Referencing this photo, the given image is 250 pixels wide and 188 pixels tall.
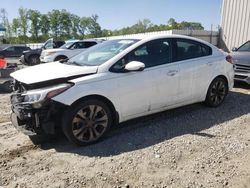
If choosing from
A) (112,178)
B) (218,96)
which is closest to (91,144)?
(112,178)

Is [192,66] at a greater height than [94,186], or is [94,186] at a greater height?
[192,66]

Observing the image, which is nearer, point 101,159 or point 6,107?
point 101,159

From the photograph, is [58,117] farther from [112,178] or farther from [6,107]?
[6,107]

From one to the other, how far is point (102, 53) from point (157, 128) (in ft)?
5.27

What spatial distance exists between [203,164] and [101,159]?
1355mm

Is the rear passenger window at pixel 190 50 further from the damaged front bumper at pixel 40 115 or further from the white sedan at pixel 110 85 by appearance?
the damaged front bumper at pixel 40 115

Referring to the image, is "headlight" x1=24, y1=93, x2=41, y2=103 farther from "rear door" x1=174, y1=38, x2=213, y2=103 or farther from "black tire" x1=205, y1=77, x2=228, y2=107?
"black tire" x1=205, y1=77, x2=228, y2=107

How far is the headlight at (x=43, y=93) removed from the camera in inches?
162

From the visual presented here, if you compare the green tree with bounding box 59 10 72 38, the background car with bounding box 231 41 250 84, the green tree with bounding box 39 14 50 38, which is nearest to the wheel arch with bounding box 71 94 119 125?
the background car with bounding box 231 41 250 84

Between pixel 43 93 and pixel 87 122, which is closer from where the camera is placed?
pixel 43 93

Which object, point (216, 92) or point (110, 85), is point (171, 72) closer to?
point (110, 85)

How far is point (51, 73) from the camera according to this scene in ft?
14.9

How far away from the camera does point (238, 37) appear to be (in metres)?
16.7

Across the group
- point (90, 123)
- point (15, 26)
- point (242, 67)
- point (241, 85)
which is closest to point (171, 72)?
point (90, 123)
